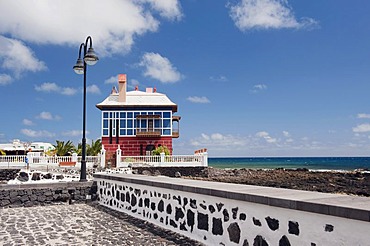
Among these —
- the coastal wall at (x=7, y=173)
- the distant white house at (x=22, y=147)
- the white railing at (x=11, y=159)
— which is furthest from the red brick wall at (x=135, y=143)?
the coastal wall at (x=7, y=173)

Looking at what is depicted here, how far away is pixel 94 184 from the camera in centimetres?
1043

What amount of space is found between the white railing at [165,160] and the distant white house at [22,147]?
1045cm

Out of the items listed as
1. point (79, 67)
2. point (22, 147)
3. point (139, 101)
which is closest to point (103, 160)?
point (139, 101)

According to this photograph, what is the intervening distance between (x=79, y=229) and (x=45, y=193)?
3.81m

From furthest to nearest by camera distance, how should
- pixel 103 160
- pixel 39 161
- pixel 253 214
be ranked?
pixel 103 160
pixel 39 161
pixel 253 214

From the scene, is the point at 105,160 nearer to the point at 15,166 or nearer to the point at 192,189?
the point at 15,166

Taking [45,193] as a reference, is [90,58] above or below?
above

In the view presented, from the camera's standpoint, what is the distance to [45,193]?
32.4 feet

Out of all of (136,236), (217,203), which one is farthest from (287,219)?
(136,236)

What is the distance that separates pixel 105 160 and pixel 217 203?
24147 millimetres

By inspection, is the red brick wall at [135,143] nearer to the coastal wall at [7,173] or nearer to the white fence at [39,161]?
the white fence at [39,161]

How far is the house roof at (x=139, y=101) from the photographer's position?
3384cm

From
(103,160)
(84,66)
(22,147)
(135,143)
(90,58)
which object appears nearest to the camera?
(90,58)

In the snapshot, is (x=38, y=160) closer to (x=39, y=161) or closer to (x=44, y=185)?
(x=39, y=161)
